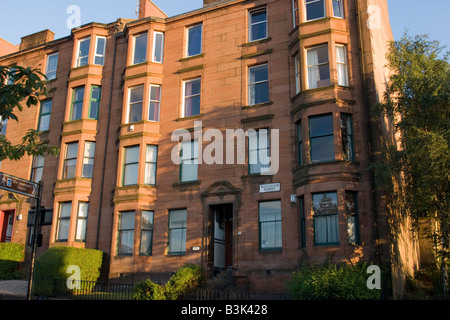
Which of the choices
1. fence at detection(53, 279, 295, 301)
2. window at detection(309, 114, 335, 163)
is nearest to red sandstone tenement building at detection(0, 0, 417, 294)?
window at detection(309, 114, 335, 163)

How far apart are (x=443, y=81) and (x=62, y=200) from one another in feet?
68.7

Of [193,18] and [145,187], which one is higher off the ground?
[193,18]

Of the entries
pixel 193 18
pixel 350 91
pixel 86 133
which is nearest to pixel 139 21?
pixel 193 18

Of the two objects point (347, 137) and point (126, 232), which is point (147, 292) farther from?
point (347, 137)

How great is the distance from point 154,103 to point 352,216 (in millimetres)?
13185

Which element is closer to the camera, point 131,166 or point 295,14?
point 295,14

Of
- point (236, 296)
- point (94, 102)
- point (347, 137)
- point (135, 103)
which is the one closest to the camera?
point (236, 296)

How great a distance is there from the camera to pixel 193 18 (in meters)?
27.6

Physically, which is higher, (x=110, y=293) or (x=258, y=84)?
(x=258, y=84)

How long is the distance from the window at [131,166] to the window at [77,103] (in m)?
4.83

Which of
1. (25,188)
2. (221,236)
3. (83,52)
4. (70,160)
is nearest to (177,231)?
(221,236)

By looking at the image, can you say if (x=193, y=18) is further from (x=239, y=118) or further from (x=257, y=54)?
(x=239, y=118)

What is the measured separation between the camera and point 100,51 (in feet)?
98.5
